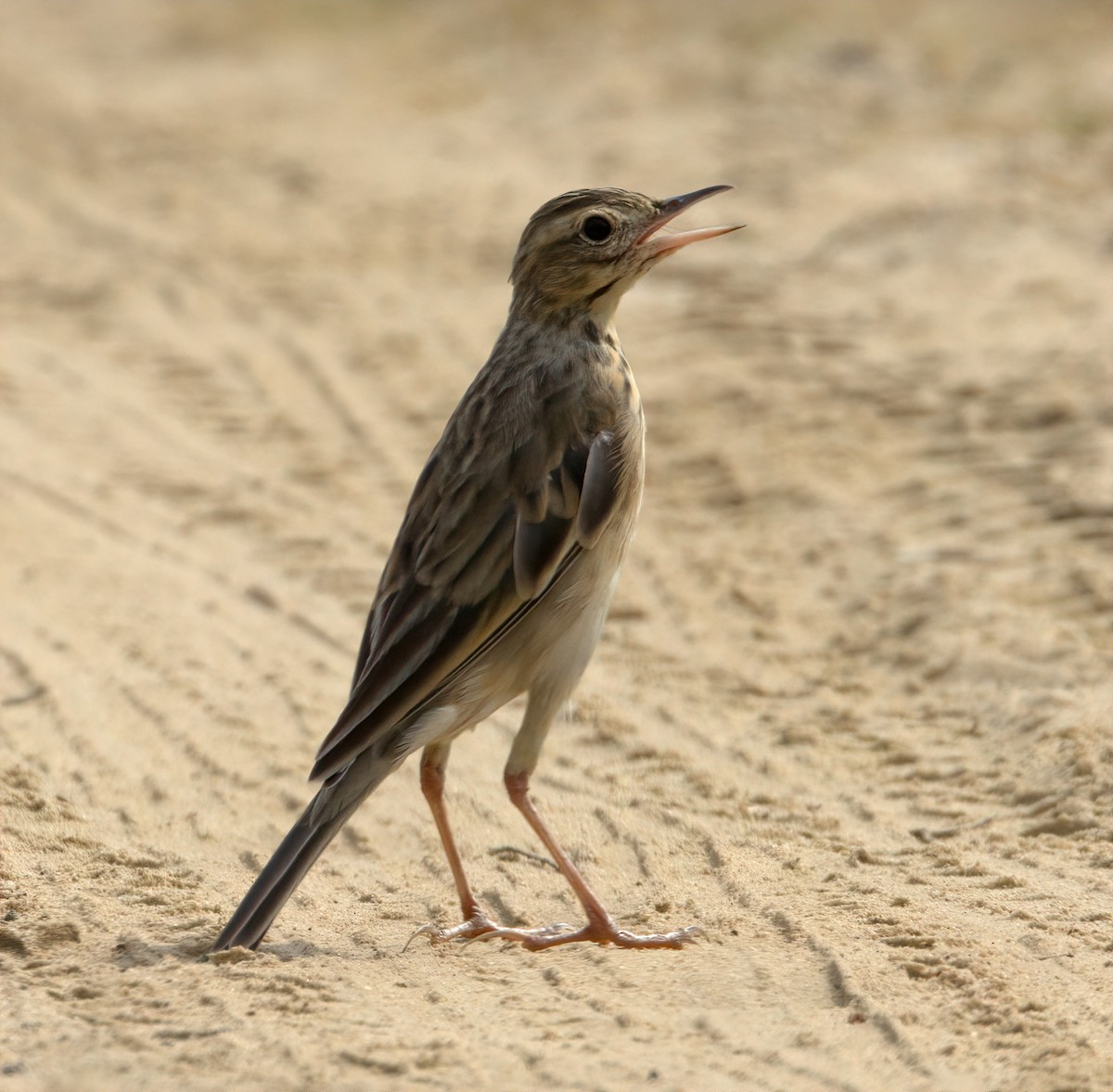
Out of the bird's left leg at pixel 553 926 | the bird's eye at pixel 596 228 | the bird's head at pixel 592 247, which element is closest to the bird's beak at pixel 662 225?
the bird's head at pixel 592 247

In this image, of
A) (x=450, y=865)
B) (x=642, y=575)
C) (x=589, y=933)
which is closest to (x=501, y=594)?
(x=450, y=865)

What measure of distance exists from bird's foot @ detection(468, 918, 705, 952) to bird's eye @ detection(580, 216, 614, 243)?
2.42 m

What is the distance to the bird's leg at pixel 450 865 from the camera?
529 centimetres

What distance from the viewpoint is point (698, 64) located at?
59.1ft

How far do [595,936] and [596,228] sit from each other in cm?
251

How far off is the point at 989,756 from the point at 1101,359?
14.5 ft

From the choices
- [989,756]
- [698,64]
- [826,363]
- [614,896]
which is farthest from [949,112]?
[614,896]

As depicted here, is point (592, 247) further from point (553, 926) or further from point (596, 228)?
point (553, 926)

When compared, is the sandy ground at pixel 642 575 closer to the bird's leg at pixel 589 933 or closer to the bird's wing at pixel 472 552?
the bird's leg at pixel 589 933

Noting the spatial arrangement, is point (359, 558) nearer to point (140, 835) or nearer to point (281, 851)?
point (140, 835)

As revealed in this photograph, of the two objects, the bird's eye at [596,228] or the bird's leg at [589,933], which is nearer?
the bird's leg at [589,933]

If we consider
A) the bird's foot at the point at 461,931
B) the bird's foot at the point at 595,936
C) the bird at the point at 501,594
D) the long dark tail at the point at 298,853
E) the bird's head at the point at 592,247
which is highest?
the bird's head at the point at 592,247

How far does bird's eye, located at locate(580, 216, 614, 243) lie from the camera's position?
594 cm

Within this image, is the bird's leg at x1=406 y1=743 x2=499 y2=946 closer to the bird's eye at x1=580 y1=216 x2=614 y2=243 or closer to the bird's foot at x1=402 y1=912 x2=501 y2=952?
the bird's foot at x1=402 y1=912 x2=501 y2=952
